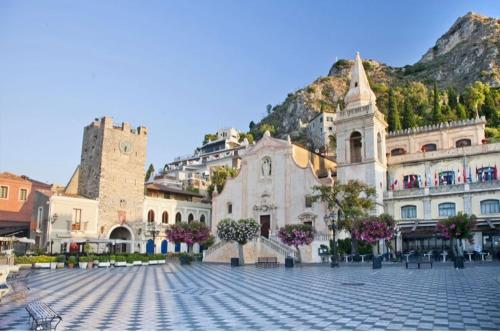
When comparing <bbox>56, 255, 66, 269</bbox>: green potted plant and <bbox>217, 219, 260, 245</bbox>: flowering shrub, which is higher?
<bbox>217, 219, 260, 245</bbox>: flowering shrub

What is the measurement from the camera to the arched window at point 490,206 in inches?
1588

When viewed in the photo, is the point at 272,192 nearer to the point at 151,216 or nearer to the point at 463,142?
the point at 151,216

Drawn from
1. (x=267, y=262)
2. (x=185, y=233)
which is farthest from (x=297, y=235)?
(x=185, y=233)

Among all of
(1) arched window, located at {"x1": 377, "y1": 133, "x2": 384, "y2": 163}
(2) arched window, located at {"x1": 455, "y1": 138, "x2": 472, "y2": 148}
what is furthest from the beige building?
(2) arched window, located at {"x1": 455, "y1": 138, "x2": 472, "y2": 148}

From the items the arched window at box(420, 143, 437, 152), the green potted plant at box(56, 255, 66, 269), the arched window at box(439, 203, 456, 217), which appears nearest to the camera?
the green potted plant at box(56, 255, 66, 269)

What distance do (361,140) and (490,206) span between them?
46.0ft

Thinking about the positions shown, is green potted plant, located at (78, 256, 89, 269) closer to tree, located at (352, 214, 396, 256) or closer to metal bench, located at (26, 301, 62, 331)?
tree, located at (352, 214, 396, 256)

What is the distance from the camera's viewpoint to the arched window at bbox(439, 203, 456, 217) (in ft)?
140

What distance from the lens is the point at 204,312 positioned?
1247 centimetres

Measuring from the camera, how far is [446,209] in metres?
42.9

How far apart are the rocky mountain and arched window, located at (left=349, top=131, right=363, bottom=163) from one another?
177ft

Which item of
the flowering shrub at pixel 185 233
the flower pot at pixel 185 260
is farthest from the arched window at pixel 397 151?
the flower pot at pixel 185 260

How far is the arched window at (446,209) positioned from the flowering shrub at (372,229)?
1191 cm

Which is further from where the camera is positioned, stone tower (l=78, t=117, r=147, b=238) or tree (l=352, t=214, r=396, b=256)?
stone tower (l=78, t=117, r=147, b=238)
